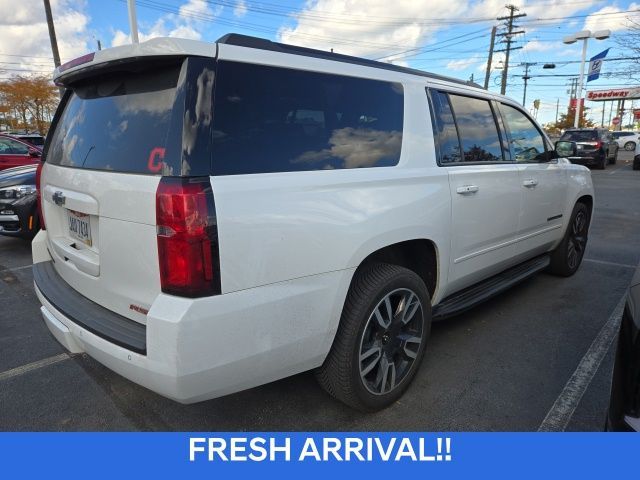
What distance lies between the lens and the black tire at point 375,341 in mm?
2301

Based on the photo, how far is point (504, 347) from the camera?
3387 mm

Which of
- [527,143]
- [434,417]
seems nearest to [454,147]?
[527,143]

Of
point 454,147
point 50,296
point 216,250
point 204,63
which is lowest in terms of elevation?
point 50,296

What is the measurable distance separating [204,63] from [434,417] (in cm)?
219

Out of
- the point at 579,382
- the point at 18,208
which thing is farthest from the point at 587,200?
the point at 18,208

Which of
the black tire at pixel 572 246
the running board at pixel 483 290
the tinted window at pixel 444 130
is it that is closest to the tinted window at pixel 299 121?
the tinted window at pixel 444 130

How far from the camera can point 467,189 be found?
9.83 feet

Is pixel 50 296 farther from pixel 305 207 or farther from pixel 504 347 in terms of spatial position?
pixel 504 347

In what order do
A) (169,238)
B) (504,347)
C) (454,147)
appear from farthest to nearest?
(504,347), (454,147), (169,238)

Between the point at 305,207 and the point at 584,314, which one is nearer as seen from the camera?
the point at 305,207

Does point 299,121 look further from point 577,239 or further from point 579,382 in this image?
point 577,239

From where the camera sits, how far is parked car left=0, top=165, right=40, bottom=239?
5.76m

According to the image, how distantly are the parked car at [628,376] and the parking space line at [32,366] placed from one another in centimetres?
337

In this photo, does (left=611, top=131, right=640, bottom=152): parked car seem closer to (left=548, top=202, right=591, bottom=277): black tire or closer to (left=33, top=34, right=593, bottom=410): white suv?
(left=548, top=202, right=591, bottom=277): black tire
